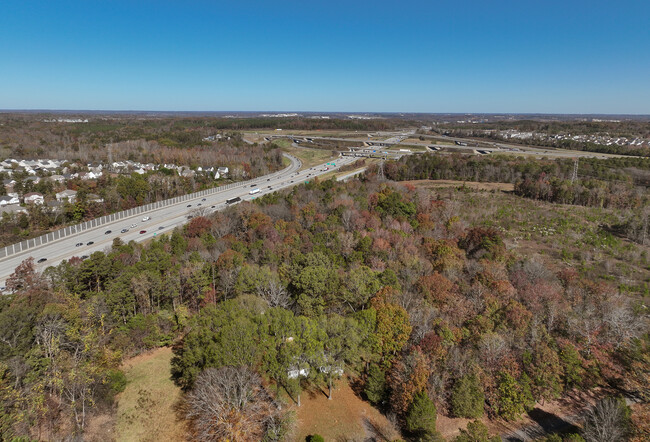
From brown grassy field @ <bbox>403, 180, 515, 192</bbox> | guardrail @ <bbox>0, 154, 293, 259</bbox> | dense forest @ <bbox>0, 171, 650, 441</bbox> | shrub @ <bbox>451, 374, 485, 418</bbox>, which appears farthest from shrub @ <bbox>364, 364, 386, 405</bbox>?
brown grassy field @ <bbox>403, 180, 515, 192</bbox>

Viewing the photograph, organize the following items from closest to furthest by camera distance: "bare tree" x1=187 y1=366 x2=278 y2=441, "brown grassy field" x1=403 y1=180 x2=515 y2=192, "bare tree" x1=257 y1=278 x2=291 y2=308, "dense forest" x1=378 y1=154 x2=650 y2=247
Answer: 1. "bare tree" x1=187 y1=366 x2=278 y2=441
2. "bare tree" x1=257 y1=278 x2=291 y2=308
3. "dense forest" x1=378 y1=154 x2=650 y2=247
4. "brown grassy field" x1=403 y1=180 x2=515 y2=192

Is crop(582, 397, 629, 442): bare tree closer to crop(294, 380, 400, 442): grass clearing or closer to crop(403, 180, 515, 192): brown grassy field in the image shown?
crop(294, 380, 400, 442): grass clearing

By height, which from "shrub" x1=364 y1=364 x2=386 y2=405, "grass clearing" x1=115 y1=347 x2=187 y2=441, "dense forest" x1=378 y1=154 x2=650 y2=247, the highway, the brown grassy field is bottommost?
"grass clearing" x1=115 y1=347 x2=187 y2=441

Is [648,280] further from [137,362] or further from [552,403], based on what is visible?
[137,362]

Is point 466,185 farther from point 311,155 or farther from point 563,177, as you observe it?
point 311,155

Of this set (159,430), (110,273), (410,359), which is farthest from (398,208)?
(159,430)

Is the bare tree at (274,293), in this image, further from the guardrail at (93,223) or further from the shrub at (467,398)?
the guardrail at (93,223)

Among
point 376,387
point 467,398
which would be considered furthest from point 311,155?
point 467,398
